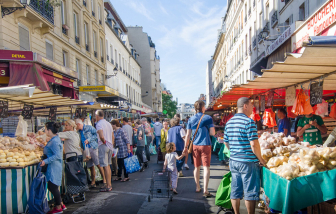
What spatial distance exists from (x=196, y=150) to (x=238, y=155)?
1990 millimetres

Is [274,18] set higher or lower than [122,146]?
higher

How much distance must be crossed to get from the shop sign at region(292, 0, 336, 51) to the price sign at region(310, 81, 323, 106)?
217 centimetres

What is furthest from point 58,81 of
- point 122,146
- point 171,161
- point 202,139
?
point 202,139

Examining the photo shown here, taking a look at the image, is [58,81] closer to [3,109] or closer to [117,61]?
[3,109]

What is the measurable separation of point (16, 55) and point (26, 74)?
1019 millimetres

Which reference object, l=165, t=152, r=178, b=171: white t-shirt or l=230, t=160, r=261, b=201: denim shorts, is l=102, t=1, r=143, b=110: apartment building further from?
l=230, t=160, r=261, b=201: denim shorts

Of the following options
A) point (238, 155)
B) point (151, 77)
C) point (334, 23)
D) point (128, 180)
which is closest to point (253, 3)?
point (334, 23)

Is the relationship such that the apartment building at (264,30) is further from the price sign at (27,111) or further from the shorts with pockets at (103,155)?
the price sign at (27,111)

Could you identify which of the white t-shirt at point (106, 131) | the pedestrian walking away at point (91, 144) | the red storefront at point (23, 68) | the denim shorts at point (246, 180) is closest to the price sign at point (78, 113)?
the red storefront at point (23, 68)

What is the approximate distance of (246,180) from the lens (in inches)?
149

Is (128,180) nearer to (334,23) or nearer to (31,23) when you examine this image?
(334,23)

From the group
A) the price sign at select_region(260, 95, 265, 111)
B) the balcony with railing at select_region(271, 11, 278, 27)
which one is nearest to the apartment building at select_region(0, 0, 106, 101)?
the price sign at select_region(260, 95, 265, 111)

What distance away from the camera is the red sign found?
390 inches

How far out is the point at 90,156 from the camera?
22.6ft
